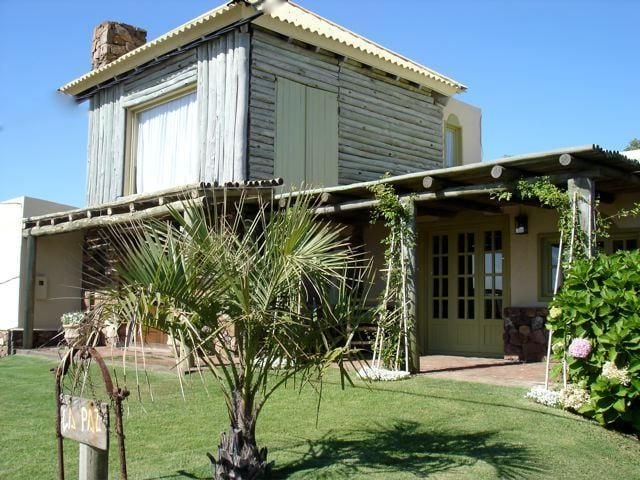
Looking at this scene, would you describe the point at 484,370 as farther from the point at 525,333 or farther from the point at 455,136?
the point at 455,136

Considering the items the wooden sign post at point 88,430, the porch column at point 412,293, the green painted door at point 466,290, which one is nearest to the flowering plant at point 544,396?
the porch column at point 412,293

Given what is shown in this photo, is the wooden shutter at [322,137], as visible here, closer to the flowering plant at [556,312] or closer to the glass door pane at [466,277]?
the glass door pane at [466,277]

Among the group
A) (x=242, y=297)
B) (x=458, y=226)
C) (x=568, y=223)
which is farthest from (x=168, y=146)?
(x=242, y=297)

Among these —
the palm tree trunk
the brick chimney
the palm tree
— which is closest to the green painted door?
the palm tree

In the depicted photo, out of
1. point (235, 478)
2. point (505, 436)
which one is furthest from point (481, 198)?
point (235, 478)

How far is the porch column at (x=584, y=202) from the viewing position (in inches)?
276

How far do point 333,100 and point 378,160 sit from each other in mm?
1578

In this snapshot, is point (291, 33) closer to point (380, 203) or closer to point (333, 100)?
point (333, 100)

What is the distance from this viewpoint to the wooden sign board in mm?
3689

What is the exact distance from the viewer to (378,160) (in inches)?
512

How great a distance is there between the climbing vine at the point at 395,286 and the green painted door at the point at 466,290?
2.77 metres

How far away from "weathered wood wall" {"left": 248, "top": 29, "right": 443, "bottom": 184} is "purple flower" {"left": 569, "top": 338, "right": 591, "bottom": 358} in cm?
608

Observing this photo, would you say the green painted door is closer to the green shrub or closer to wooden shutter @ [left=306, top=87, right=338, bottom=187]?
wooden shutter @ [left=306, top=87, right=338, bottom=187]

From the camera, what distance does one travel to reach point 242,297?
4477 millimetres
